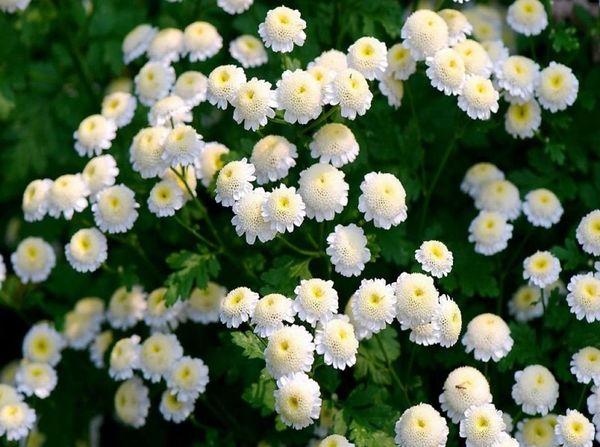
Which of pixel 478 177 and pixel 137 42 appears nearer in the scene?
pixel 478 177

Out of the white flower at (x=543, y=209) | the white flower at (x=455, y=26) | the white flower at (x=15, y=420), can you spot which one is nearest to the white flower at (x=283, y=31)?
the white flower at (x=455, y=26)

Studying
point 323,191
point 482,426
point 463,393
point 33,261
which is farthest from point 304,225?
point 33,261

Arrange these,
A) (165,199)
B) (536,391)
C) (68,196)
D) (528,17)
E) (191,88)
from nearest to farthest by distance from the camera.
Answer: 1. (536,391)
2. (165,199)
3. (68,196)
4. (191,88)
5. (528,17)

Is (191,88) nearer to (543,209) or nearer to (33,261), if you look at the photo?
(33,261)

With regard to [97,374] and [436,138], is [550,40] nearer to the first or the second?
[436,138]

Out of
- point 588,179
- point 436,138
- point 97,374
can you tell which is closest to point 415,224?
point 436,138

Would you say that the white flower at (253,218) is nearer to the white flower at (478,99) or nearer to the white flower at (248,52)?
the white flower at (478,99)
